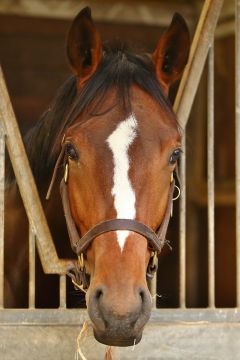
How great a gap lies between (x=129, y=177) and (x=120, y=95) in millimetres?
332

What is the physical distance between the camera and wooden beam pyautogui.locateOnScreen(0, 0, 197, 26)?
15.8 ft

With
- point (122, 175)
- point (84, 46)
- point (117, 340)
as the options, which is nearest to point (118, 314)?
point (117, 340)

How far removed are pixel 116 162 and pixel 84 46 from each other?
50 cm

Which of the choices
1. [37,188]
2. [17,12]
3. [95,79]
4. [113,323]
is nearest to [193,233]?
[17,12]

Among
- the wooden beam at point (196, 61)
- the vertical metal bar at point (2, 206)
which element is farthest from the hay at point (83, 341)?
the wooden beam at point (196, 61)

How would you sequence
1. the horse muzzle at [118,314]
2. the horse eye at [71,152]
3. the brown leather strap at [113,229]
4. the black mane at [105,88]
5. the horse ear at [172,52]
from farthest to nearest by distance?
1. the horse ear at [172,52]
2. the black mane at [105,88]
3. the horse eye at [71,152]
4. the brown leather strap at [113,229]
5. the horse muzzle at [118,314]

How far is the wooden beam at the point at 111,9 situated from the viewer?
15.8ft

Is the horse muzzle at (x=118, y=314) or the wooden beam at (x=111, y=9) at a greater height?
the wooden beam at (x=111, y=9)

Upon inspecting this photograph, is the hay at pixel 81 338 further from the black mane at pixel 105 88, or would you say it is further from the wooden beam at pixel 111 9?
the wooden beam at pixel 111 9

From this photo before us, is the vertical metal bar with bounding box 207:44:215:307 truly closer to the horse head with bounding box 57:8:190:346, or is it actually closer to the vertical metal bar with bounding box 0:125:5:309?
the horse head with bounding box 57:8:190:346

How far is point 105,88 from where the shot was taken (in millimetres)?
2379

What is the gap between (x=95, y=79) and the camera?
2.40 m

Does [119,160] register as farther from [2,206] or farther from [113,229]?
[2,206]

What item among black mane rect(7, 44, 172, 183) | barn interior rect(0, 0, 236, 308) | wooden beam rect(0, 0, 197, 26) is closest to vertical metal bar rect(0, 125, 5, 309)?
black mane rect(7, 44, 172, 183)
